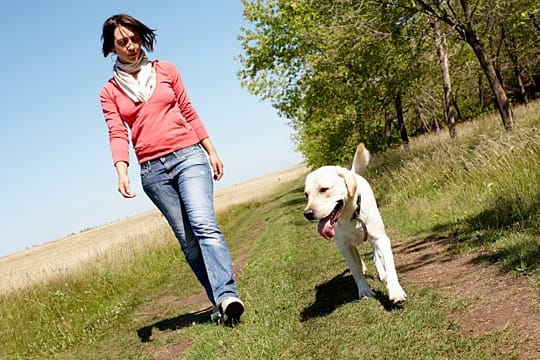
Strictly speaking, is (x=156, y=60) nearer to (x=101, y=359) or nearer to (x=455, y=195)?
(x=101, y=359)

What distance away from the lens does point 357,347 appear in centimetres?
332

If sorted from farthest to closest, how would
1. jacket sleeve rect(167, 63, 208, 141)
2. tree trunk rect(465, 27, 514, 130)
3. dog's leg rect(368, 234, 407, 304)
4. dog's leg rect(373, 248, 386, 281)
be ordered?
tree trunk rect(465, 27, 514, 130) < jacket sleeve rect(167, 63, 208, 141) < dog's leg rect(373, 248, 386, 281) < dog's leg rect(368, 234, 407, 304)

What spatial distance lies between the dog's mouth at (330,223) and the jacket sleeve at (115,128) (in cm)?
195

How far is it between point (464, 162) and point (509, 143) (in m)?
1.11

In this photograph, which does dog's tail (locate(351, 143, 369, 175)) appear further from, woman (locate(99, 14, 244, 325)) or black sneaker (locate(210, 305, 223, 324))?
black sneaker (locate(210, 305, 223, 324))

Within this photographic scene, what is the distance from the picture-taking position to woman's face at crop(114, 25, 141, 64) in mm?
4395

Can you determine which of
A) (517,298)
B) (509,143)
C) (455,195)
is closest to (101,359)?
(517,298)

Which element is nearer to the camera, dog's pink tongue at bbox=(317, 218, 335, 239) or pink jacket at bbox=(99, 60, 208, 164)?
dog's pink tongue at bbox=(317, 218, 335, 239)

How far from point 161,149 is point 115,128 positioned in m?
0.53

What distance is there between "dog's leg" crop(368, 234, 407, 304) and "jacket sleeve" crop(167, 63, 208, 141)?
1.97m

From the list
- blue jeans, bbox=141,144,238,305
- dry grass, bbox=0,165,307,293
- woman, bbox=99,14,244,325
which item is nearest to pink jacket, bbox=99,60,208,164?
woman, bbox=99,14,244,325

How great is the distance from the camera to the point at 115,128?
4.54m

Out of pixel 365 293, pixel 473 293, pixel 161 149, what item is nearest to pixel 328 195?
Result: pixel 365 293

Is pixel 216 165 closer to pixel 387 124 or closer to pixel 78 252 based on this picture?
pixel 387 124
